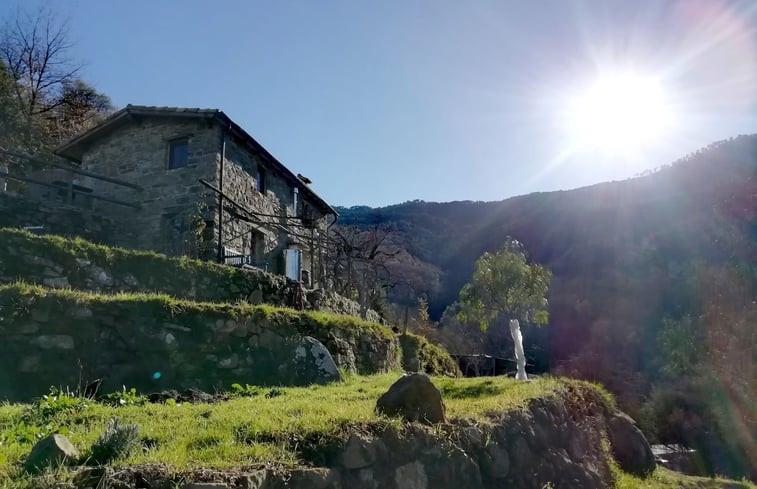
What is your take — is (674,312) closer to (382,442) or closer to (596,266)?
(596,266)

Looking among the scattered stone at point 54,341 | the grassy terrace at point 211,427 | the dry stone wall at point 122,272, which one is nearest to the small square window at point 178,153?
the dry stone wall at point 122,272

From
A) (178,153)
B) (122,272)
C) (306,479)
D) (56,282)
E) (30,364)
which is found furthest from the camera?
(178,153)

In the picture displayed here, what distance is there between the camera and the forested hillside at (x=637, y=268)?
1562cm

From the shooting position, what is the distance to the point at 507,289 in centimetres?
1323

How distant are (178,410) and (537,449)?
365cm

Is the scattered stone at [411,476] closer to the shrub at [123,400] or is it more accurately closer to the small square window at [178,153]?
the shrub at [123,400]

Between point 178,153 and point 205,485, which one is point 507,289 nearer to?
point 178,153

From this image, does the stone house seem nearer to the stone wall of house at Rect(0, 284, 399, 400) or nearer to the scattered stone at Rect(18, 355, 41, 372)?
the stone wall of house at Rect(0, 284, 399, 400)

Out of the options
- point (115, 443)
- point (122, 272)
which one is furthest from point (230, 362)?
point (115, 443)

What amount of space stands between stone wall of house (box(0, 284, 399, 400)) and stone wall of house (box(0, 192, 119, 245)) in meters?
6.31

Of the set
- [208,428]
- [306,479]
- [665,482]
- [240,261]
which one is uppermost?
[240,261]

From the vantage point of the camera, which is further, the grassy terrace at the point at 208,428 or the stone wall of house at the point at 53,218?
the stone wall of house at the point at 53,218

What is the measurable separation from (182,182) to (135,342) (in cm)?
973

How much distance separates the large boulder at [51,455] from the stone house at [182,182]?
37.1 ft
